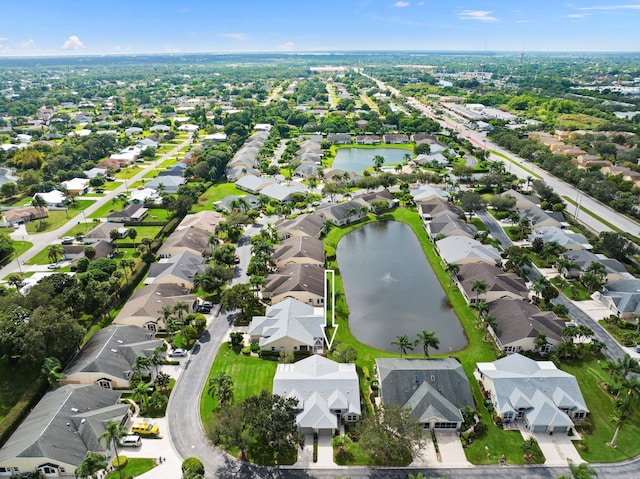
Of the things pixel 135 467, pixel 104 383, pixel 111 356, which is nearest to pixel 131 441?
pixel 135 467

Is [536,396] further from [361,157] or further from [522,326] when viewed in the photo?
[361,157]

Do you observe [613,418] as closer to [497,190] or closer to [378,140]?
[497,190]

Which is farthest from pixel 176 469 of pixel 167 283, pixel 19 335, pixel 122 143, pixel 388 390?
pixel 122 143

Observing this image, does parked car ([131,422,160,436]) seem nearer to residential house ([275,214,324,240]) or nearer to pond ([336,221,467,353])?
pond ([336,221,467,353])

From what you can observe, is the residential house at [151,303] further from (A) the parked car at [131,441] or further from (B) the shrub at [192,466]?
(B) the shrub at [192,466]

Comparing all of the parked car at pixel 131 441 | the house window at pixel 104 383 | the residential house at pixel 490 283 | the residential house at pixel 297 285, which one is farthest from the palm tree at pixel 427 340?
the house window at pixel 104 383
